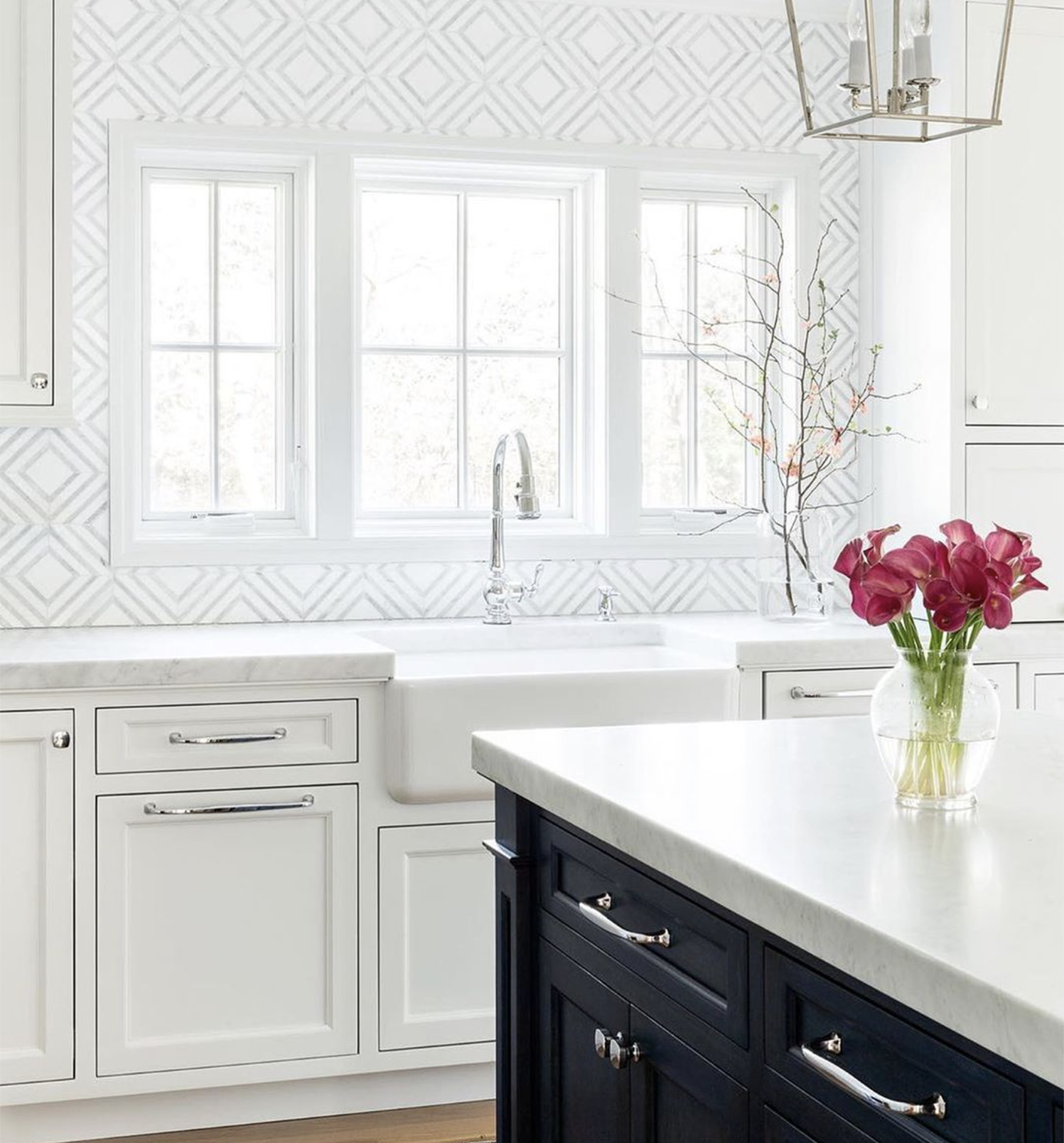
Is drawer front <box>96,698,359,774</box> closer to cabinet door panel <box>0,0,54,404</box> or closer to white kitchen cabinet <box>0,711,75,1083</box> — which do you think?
white kitchen cabinet <box>0,711,75,1083</box>

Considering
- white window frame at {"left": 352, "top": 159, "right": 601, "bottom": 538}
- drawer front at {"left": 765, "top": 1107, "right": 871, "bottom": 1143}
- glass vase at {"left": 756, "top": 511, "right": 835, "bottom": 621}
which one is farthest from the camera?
white window frame at {"left": 352, "top": 159, "right": 601, "bottom": 538}

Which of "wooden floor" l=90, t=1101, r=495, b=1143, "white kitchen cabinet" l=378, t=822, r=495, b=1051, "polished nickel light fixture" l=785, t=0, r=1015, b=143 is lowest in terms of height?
"wooden floor" l=90, t=1101, r=495, b=1143

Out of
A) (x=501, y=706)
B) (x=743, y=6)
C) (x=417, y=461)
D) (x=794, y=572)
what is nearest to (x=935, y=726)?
(x=501, y=706)

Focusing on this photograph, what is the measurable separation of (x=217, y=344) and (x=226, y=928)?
1.45 meters

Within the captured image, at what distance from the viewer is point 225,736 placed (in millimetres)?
3010

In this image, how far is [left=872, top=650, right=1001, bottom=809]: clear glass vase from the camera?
1.49 m

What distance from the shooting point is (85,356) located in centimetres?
355

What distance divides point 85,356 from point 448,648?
3.54ft

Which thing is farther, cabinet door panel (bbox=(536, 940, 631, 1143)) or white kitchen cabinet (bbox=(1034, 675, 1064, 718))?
white kitchen cabinet (bbox=(1034, 675, 1064, 718))

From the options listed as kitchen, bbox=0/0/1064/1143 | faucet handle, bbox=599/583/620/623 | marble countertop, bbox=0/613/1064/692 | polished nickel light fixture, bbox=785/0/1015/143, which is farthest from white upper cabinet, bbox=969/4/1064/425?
polished nickel light fixture, bbox=785/0/1015/143

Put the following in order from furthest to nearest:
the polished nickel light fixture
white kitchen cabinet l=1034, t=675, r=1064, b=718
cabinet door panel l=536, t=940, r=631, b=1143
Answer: white kitchen cabinet l=1034, t=675, r=1064, b=718
cabinet door panel l=536, t=940, r=631, b=1143
the polished nickel light fixture

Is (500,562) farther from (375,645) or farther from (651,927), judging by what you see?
(651,927)

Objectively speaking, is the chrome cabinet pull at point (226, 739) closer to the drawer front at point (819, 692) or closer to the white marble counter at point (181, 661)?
the white marble counter at point (181, 661)

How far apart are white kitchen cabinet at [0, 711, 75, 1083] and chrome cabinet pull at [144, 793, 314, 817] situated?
0.52 feet
